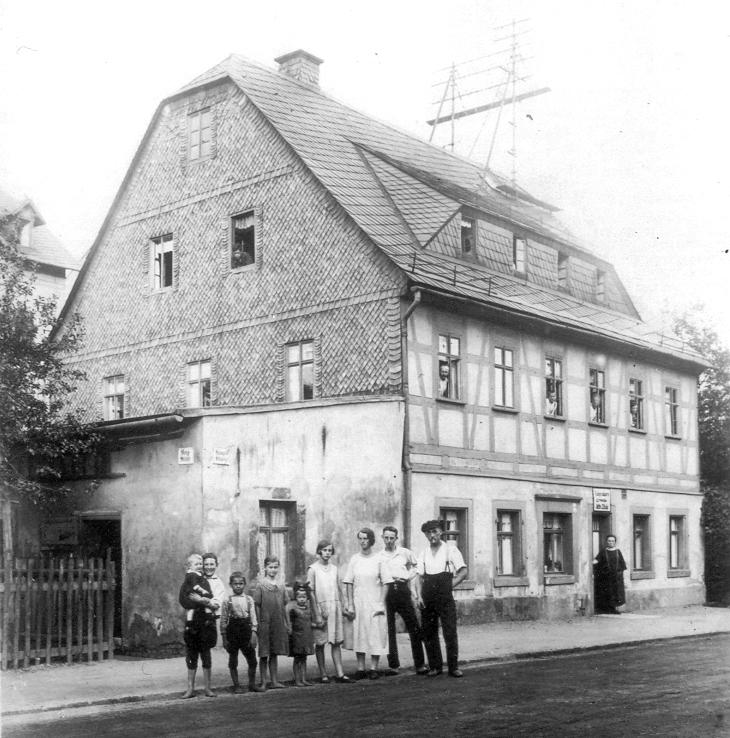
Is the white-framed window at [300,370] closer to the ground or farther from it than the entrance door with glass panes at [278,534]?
farther from it

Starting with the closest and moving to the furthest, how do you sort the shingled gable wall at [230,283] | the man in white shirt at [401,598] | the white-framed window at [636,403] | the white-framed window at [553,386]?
the man in white shirt at [401,598] < the shingled gable wall at [230,283] < the white-framed window at [553,386] < the white-framed window at [636,403]

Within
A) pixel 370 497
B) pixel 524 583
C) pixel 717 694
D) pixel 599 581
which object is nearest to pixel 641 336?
pixel 599 581

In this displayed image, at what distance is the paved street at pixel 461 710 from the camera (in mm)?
8617

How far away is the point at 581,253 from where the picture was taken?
28.3 metres

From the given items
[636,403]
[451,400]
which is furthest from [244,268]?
[636,403]

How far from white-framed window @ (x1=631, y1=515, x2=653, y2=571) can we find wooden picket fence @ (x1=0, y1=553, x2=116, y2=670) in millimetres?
15106

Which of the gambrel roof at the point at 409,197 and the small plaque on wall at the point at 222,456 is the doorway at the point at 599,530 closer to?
the gambrel roof at the point at 409,197

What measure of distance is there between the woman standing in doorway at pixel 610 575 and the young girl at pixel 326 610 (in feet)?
40.3

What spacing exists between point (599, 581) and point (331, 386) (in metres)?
8.04

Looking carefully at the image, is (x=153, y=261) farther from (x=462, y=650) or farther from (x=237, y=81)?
(x=462, y=650)

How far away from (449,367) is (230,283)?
564cm

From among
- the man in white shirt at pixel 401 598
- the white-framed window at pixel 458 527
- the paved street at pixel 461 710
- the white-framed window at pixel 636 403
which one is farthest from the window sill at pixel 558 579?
the man in white shirt at pixel 401 598

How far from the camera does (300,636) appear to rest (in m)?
12.0

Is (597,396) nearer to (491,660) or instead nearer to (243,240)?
(243,240)
